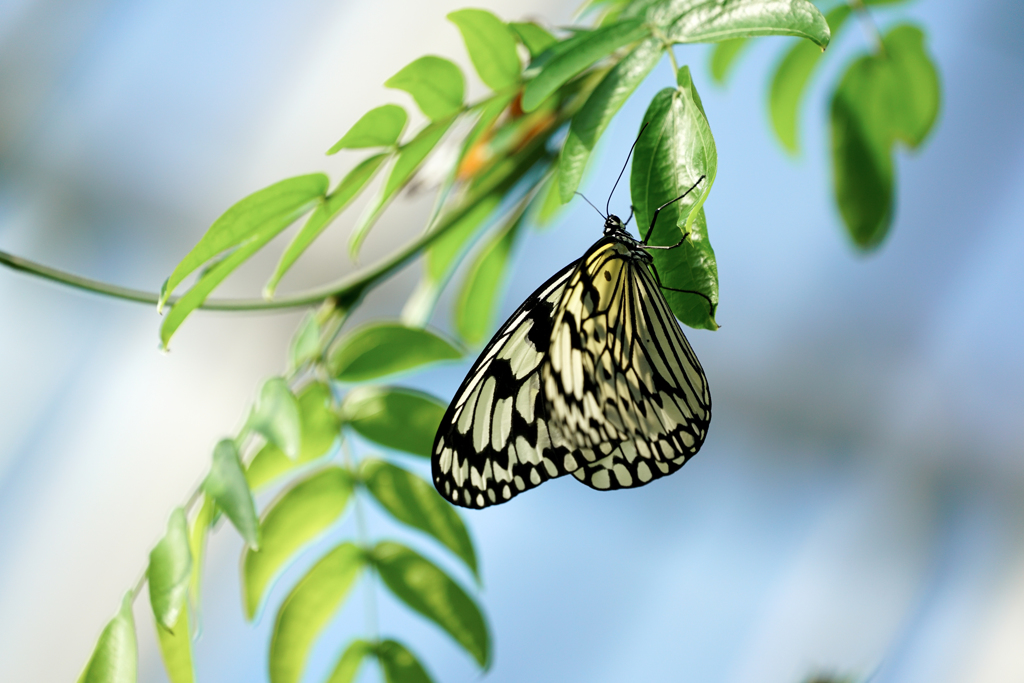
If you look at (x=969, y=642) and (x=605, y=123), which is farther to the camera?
(x=969, y=642)

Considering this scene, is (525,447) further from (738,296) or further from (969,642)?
(969,642)

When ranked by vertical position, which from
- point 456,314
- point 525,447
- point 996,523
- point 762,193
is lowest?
point 996,523

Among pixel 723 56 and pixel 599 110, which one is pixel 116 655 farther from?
pixel 723 56

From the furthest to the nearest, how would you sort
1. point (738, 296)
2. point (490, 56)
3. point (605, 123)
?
point (738, 296), point (490, 56), point (605, 123)

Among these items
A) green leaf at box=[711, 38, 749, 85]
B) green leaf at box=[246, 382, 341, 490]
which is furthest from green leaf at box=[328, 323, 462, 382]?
green leaf at box=[711, 38, 749, 85]

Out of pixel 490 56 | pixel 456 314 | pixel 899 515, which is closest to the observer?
pixel 490 56

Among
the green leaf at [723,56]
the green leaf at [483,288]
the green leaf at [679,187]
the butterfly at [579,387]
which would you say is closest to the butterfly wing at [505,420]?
the butterfly at [579,387]

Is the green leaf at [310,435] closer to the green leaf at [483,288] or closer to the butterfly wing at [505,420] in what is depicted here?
the butterfly wing at [505,420]

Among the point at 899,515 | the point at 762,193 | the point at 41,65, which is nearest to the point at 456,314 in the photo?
the point at 762,193

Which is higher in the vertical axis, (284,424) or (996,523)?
(284,424)

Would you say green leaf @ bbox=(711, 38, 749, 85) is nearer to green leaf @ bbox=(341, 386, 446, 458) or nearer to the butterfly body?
the butterfly body
